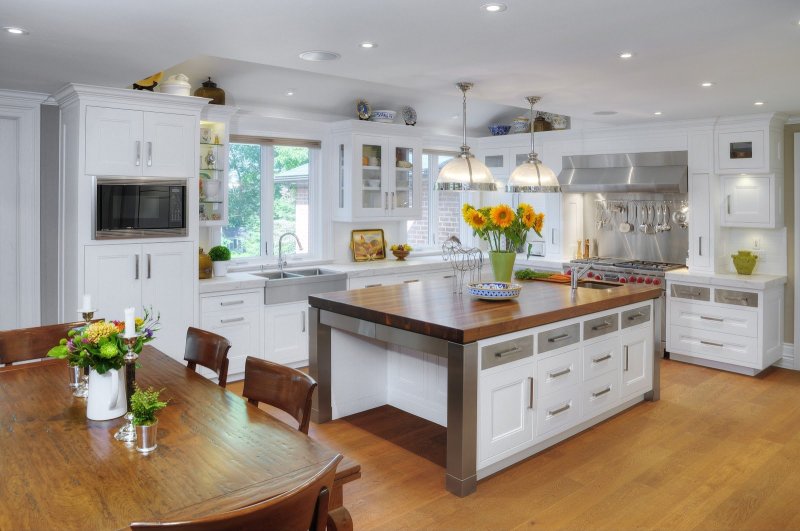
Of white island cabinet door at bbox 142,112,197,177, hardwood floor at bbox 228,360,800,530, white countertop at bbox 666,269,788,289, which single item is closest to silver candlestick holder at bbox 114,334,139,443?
hardwood floor at bbox 228,360,800,530

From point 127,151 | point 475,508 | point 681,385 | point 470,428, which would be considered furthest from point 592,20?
point 681,385

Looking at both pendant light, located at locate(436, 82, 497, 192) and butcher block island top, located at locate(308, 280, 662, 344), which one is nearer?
butcher block island top, located at locate(308, 280, 662, 344)

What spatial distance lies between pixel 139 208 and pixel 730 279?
4843mm

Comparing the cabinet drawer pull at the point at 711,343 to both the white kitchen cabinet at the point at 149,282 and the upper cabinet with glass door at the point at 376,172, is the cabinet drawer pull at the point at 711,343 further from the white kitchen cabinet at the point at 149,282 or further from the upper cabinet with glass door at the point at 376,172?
the white kitchen cabinet at the point at 149,282

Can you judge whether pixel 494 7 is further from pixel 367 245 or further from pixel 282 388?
pixel 367 245

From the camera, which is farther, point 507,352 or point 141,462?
point 507,352

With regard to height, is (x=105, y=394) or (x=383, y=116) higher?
(x=383, y=116)

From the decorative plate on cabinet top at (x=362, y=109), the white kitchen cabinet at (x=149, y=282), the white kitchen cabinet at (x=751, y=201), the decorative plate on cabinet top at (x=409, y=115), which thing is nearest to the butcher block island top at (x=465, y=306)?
the white kitchen cabinet at (x=149, y=282)

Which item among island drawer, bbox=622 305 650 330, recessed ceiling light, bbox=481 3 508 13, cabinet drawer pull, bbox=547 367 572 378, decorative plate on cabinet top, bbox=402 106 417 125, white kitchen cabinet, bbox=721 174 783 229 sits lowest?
cabinet drawer pull, bbox=547 367 572 378

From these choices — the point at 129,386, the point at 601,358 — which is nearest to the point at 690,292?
the point at 601,358

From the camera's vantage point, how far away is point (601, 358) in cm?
402

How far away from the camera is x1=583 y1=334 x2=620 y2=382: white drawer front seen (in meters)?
3.90

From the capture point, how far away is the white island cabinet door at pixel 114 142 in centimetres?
407

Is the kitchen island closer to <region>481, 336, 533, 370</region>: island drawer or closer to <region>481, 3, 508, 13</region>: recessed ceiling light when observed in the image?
<region>481, 336, 533, 370</region>: island drawer
